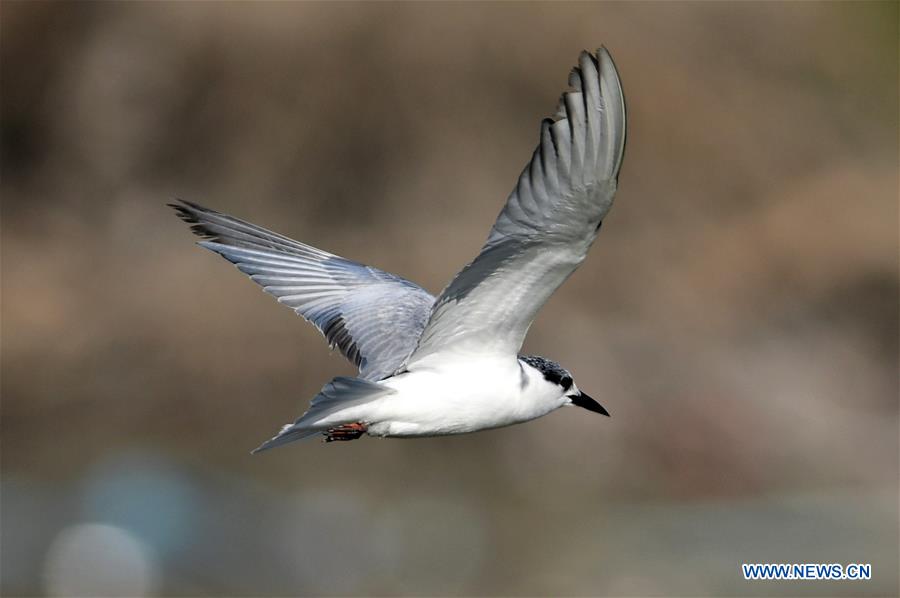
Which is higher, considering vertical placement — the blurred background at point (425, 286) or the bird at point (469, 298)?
the blurred background at point (425, 286)

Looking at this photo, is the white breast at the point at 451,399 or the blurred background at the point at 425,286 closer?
the white breast at the point at 451,399

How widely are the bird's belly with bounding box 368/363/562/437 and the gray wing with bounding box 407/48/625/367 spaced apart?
0.24 m

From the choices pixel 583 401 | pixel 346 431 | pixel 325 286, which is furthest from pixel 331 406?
pixel 325 286

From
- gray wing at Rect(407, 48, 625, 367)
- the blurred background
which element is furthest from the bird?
the blurred background

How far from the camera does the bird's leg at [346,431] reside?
484 centimetres

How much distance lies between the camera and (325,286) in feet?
19.3

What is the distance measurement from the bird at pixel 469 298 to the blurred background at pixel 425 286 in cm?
454

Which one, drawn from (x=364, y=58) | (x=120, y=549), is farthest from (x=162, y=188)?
(x=120, y=549)

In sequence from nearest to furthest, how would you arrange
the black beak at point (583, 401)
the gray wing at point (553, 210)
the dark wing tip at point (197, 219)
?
→ the gray wing at point (553, 210)
the black beak at point (583, 401)
the dark wing tip at point (197, 219)

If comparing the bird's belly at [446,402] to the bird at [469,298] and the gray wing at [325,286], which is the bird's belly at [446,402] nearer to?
the bird at [469,298]

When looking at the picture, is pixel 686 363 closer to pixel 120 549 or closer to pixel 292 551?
pixel 292 551

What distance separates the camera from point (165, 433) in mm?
10914

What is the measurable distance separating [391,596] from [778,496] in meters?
3.20

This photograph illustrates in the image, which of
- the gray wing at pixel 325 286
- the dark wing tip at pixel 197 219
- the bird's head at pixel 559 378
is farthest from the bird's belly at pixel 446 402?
the dark wing tip at pixel 197 219
